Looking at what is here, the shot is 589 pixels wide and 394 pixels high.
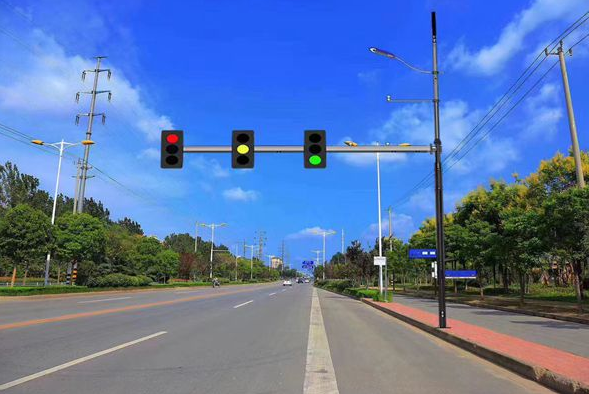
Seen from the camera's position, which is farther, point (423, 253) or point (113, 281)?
point (113, 281)

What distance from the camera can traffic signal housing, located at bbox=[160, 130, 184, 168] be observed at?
15.5 meters

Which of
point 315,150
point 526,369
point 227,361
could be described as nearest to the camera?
point 526,369

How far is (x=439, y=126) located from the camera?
17.2 metres

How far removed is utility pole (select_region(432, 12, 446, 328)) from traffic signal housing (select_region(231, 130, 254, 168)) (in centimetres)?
628

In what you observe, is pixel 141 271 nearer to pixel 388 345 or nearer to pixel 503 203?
pixel 503 203

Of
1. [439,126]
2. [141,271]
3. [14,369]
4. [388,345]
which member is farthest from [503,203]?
[141,271]

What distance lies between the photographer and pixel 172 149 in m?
15.6

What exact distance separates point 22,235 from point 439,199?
2866cm

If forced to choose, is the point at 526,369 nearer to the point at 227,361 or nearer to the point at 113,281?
the point at 227,361

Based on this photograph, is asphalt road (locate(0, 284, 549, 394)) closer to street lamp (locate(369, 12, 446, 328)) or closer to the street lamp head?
street lamp (locate(369, 12, 446, 328))

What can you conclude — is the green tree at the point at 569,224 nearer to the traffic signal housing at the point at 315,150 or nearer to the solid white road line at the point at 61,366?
the traffic signal housing at the point at 315,150

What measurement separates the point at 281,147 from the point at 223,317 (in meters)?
7.29

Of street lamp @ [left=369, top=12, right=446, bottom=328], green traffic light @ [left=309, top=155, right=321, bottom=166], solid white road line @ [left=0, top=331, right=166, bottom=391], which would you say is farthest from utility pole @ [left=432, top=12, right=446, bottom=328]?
solid white road line @ [left=0, top=331, right=166, bottom=391]

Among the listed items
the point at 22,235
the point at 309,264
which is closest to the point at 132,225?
the point at 309,264
